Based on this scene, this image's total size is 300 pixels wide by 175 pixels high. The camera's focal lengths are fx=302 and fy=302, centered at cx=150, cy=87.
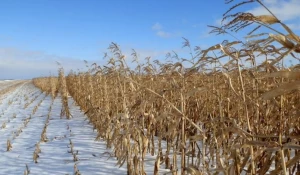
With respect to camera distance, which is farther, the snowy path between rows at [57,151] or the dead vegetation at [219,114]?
the snowy path between rows at [57,151]

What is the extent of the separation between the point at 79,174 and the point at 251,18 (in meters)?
3.61

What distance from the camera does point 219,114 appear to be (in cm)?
Result: 462

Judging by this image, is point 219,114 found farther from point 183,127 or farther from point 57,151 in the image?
point 57,151

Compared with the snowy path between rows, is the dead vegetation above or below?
above

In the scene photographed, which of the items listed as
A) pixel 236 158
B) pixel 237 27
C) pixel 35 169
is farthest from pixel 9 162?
pixel 237 27

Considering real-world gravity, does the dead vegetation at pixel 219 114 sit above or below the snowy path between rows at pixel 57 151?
above

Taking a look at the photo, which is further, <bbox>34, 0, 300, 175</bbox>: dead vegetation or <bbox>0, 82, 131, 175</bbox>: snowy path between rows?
<bbox>0, 82, 131, 175</bbox>: snowy path between rows

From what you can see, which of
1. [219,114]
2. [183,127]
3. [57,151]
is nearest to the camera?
[183,127]

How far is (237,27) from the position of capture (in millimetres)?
1171

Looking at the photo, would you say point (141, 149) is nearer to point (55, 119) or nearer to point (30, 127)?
point (30, 127)

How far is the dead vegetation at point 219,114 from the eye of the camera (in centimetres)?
138

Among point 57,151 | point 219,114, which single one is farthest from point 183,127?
point 57,151

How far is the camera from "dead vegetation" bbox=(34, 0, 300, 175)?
4.51ft

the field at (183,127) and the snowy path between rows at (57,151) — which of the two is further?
the snowy path between rows at (57,151)
